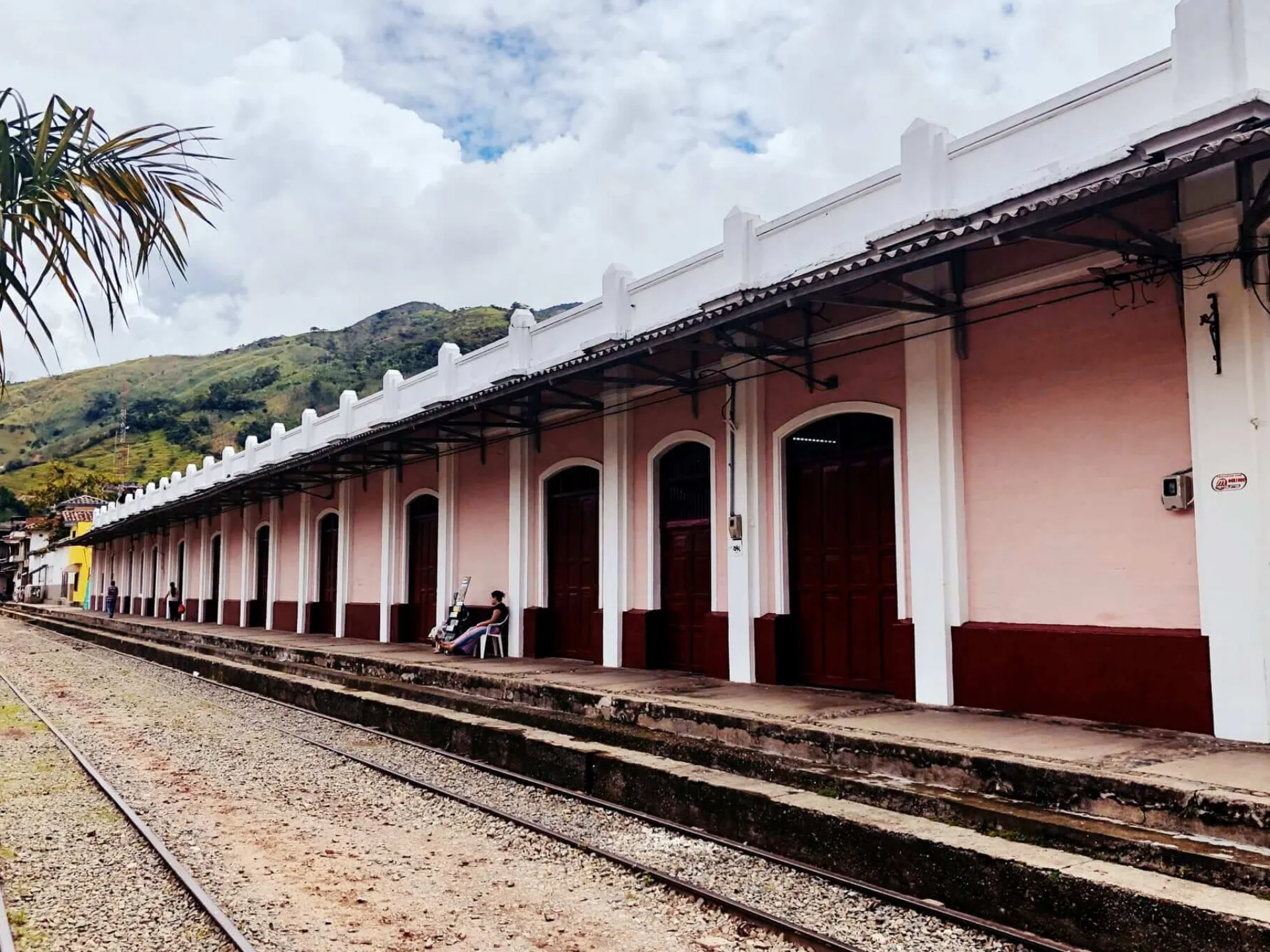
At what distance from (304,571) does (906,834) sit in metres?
20.3

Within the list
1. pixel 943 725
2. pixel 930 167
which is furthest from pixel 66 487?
pixel 943 725

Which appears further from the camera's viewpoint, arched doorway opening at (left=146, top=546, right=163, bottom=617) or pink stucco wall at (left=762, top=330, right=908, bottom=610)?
arched doorway opening at (left=146, top=546, right=163, bottom=617)

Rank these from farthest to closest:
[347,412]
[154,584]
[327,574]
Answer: [154,584] < [327,574] < [347,412]

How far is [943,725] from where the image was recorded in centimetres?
766

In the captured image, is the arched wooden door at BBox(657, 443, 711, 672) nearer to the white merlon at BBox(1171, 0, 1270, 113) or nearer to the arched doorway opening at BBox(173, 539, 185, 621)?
the white merlon at BBox(1171, 0, 1270, 113)

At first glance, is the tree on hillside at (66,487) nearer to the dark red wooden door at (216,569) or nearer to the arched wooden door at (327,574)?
the dark red wooden door at (216,569)

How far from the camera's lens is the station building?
6.86 m

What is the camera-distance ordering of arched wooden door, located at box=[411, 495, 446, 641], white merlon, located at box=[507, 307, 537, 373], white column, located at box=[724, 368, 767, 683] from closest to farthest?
white column, located at box=[724, 368, 767, 683], white merlon, located at box=[507, 307, 537, 373], arched wooden door, located at box=[411, 495, 446, 641]

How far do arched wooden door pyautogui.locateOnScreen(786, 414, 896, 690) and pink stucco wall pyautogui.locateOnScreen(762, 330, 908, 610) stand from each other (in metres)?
0.22

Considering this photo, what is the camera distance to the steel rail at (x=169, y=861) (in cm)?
490

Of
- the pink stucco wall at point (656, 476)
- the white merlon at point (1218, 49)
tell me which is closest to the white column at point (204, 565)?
the pink stucco wall at point (656, 476)

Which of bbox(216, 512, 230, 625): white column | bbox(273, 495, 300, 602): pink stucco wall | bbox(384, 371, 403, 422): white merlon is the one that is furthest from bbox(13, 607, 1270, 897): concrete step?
bbox(216, 512, 230, 625): white column

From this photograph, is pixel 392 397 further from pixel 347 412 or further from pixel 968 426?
pixel 968 426

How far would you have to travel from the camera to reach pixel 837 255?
9.98 metres
